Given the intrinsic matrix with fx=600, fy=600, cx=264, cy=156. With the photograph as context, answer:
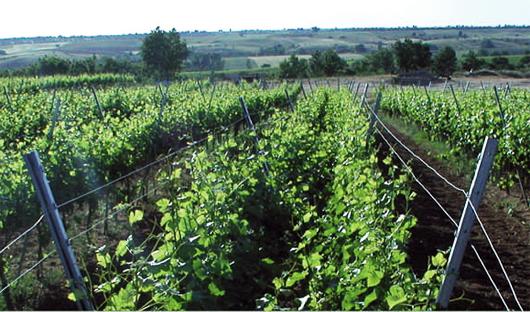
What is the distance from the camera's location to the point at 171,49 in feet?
213

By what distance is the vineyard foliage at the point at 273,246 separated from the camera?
2.95 meters

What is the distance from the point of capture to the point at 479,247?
7.00m

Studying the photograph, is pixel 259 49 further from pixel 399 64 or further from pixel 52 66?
pixel 52 66

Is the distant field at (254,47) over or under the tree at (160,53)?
under

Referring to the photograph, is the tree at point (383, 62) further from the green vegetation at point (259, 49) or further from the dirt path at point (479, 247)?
the dirt path at point (479, 247)

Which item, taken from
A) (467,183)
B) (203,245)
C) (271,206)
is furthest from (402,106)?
(203,245)

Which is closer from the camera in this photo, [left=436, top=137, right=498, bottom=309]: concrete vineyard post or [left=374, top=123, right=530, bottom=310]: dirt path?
[left=436, top=137, right=498, bottom=309]: concrete vineyard post

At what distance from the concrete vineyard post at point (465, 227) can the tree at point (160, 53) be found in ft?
204

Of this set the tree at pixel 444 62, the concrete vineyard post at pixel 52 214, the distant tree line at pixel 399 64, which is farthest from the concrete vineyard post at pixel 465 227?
the tree at pixel 444 62

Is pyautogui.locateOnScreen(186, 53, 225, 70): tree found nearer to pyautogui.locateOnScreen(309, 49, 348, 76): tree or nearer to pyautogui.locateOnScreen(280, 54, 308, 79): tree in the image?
pyautogui.locateOnScreen(280, 54, 308, 79): tree

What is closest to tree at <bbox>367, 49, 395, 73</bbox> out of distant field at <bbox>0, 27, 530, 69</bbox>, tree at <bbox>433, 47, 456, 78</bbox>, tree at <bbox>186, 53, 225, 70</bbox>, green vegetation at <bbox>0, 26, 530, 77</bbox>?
tree at <bbox>433, 47, 456, 78</bbox>

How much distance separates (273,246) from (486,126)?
632 cm

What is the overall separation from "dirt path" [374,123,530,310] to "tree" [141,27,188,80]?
5715 cm

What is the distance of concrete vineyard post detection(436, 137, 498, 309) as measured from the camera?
9.11ft
